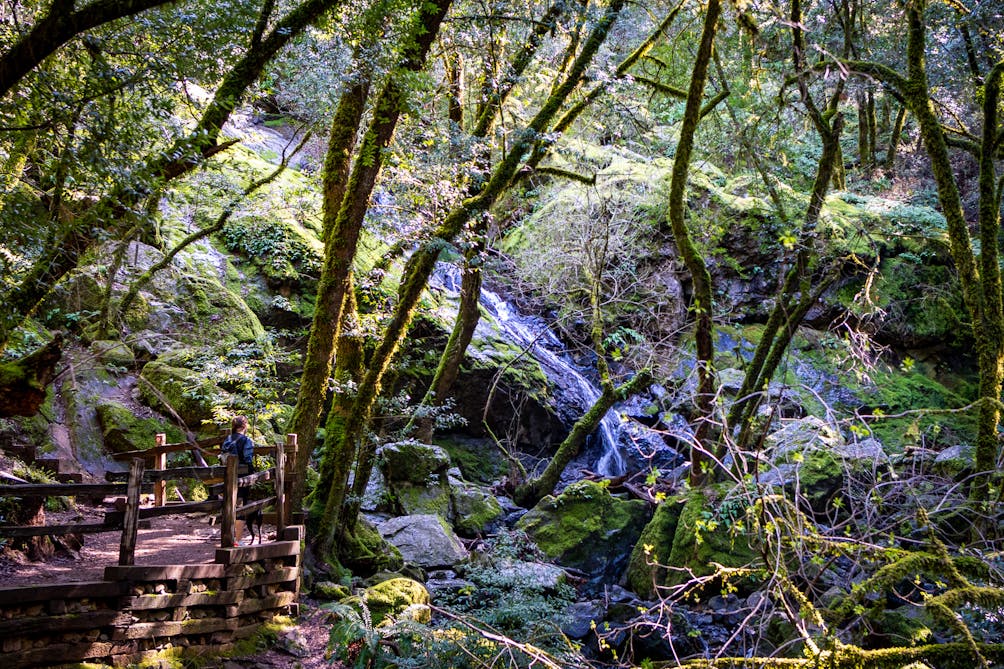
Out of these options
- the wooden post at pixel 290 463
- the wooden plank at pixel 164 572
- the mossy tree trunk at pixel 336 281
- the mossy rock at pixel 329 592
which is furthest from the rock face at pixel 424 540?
the wooden plank at pixel 164 572

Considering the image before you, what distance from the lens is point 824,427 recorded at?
3.82 metres

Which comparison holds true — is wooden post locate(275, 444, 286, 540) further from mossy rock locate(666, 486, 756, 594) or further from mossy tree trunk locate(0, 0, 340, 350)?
mossy rock locate(666, 486, 756, 594)

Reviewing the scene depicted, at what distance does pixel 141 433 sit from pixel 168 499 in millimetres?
1499

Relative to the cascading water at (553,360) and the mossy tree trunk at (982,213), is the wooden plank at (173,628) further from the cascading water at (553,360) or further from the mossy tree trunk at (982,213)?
the cascading water at (553,360)

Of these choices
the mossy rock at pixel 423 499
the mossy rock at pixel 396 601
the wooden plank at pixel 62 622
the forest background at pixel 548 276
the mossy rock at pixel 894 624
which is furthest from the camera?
the mossy rock at pixel 423 499

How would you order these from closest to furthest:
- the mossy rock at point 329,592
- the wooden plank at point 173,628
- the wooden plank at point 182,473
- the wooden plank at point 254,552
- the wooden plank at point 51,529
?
the wooden plank at point 51,529 < the wooden plank at point 173,628 < the wooden plank at point 182,473 < the wooden plank at point 254,552 < the mossy rock at point 329,592

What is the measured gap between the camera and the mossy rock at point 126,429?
10906mm

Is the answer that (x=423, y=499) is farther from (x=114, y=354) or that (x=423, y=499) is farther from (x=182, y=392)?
(x=114, y=354)

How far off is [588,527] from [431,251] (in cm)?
584

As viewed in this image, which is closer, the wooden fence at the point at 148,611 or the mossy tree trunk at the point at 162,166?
the mossy tree trunk at the point at 162,166

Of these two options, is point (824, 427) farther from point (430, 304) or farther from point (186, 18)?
point (430, 304)

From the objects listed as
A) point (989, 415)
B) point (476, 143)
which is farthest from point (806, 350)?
point (476, 143)

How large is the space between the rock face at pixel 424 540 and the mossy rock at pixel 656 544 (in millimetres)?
2761

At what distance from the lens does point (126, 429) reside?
11.1m
